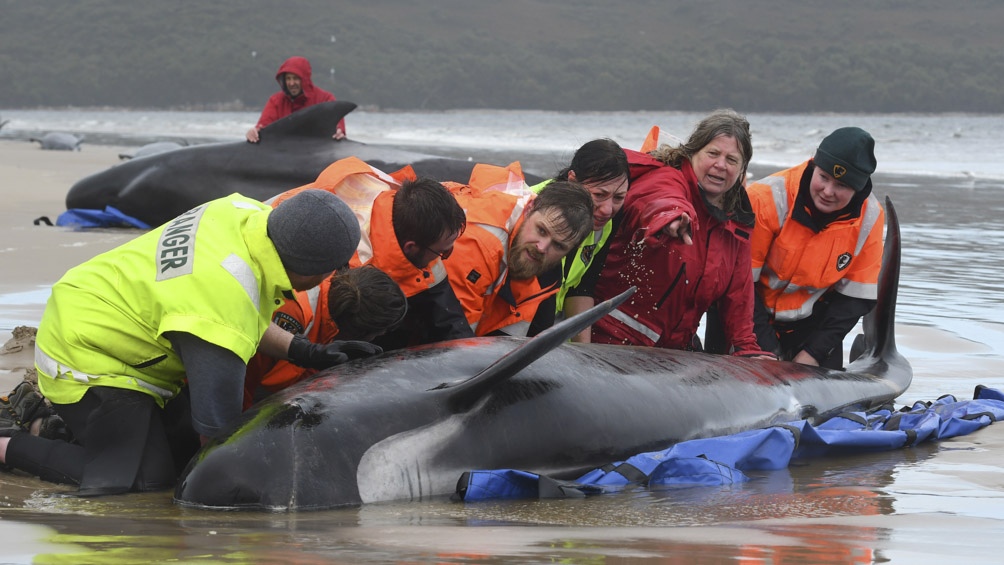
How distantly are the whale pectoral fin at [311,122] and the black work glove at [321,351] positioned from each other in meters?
7.10

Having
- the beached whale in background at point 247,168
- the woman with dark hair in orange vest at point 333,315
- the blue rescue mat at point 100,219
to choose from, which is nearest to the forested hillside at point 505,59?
the beached whale in background at point 247,168

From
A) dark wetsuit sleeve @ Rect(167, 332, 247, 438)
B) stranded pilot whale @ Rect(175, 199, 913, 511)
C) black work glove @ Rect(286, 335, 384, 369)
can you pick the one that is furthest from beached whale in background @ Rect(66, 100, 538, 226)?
dark wetsuit sleeve @ Rect(167, 332, 247, 438)

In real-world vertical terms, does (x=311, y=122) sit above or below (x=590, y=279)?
above

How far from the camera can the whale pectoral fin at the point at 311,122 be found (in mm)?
12689

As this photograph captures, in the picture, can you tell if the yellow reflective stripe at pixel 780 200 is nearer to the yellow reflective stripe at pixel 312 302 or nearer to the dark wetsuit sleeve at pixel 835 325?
the dark wetsuit sleeve at pixel 835 325

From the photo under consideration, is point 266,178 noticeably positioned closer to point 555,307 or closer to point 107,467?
point 555,307

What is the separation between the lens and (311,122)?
13.0m

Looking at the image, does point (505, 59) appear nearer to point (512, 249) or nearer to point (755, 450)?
point (512, 249)

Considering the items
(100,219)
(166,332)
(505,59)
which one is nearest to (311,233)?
(166,332)

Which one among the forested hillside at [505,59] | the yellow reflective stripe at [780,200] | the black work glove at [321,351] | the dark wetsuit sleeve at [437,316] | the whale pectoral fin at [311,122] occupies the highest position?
the forested hillside at [505,59]

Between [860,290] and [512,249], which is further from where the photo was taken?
[860,290]

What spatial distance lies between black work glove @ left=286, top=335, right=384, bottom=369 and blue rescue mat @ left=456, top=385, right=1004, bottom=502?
2.63 feet

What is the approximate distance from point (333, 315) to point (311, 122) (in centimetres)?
745

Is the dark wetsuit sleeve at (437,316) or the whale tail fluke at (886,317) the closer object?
the dark wetsuit sleeve at (437,316)
